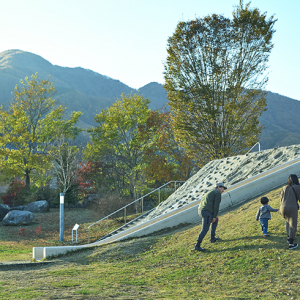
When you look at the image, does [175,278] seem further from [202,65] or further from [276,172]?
[202,65]

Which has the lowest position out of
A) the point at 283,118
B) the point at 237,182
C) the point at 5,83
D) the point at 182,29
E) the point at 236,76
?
the point at 237,182

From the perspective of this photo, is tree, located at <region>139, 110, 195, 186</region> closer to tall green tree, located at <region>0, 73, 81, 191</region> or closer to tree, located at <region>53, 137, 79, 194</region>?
tree, located at <region>53, 137, 79, 194</region>

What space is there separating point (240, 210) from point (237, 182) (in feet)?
9.42

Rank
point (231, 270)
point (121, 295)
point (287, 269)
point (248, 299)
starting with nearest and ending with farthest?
1. point (248, 299)
2. point (121, 295)
3. point (287, 269)
4. point (231, 270)

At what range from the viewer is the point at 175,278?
738 cm

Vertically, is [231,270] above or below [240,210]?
below

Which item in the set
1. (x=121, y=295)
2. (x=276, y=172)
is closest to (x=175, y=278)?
(x=121, y=295)

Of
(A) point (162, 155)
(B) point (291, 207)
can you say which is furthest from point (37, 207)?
(B) point (291, 207)

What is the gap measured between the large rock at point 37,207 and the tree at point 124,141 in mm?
5948

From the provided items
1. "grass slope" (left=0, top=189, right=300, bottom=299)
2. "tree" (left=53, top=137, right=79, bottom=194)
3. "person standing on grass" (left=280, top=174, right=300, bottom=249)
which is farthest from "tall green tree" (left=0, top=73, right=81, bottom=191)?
"person standing on grass" (left=280, top=174, right=300, bottom=249)

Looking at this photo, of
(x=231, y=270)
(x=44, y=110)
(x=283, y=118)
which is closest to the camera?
(x=231, y=270)

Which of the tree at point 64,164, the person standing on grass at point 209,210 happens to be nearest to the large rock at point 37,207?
the tree at point 64,164

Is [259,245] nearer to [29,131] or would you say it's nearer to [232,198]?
[232,198]

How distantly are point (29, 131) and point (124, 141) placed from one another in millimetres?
10214
